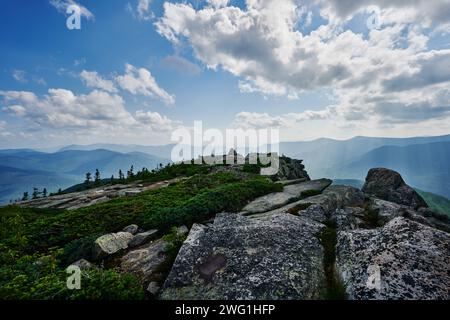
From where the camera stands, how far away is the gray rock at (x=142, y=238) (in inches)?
538

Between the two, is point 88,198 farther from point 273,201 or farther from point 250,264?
point 250,264

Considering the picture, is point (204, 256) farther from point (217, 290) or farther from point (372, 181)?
point (372, 181)

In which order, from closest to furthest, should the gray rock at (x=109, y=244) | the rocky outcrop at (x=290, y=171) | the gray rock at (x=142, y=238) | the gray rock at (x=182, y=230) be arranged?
1. the gray rock at (x=109, y=244)
2. the gray rock at (x=142, y=238)
3. the gray rock at (x=182, y=230)
4. the rocky outcrop at (x=290, y=171)

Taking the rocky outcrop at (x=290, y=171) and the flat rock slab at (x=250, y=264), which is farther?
the rocky outcrop at (x=290, y=171)

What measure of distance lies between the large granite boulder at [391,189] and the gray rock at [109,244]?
29386mm

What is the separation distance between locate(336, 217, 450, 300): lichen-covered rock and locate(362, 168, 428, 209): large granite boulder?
76.3 ft

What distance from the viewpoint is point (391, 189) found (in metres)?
30.3

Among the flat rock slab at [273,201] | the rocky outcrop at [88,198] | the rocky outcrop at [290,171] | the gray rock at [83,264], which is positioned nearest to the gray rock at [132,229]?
the gray rock at [83,264]

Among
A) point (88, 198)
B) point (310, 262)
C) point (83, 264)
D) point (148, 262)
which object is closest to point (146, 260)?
point (148, 262)

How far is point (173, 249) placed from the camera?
452 inches

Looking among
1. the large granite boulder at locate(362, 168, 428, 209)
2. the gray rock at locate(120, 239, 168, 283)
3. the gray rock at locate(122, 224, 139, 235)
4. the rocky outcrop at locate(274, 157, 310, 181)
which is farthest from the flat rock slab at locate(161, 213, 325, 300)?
the rocky outcrop at locate(274, 157, 310, 181)

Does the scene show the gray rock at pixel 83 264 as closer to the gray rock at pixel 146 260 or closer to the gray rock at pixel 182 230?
the gray rock at pixel 146 260

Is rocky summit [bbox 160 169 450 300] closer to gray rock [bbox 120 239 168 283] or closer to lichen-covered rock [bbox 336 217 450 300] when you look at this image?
lichen-covered rock [bbox 336 217 450 300]

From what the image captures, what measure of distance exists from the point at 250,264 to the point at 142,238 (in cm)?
760
